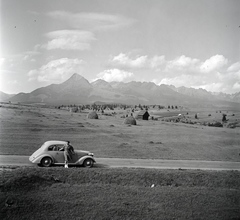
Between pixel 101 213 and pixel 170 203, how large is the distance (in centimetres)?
418

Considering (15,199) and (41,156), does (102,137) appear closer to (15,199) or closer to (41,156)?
(41,156)

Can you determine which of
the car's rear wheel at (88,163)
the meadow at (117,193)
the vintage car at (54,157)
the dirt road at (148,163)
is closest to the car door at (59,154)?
the vintage car at (54,157)

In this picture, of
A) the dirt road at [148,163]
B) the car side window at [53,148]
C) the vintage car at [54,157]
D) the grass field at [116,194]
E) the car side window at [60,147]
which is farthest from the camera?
the dirt road at [148,163]

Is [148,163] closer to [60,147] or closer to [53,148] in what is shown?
[60,147]

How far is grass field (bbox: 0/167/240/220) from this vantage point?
45.1 feet

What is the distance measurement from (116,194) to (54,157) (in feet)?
17.5

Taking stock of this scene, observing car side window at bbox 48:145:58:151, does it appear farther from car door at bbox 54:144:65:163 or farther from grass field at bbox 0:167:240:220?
grass field at bbox 0:167:240:220

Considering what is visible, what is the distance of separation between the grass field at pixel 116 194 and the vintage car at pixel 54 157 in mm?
1145

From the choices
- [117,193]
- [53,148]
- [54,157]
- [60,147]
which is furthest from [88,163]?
[117,193]

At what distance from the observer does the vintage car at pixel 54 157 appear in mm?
17547

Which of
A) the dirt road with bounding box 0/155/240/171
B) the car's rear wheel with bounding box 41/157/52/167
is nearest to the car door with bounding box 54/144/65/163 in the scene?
the car's rear wheel with bounding box 41/157/52/167

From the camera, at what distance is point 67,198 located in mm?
14516

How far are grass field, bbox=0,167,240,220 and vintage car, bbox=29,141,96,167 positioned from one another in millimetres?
1145

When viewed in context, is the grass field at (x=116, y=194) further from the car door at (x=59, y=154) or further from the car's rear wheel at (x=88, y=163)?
the car door at (x=59, y=154)
